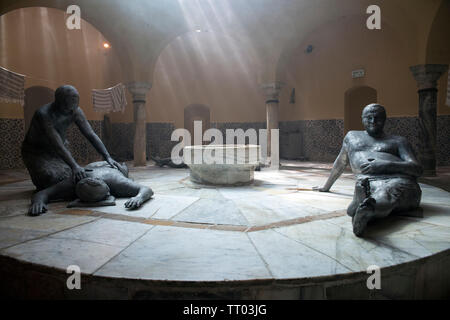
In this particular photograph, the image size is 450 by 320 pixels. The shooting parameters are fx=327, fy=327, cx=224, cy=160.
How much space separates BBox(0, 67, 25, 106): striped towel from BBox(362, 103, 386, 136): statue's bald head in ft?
25.0

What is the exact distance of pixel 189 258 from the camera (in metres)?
2.20

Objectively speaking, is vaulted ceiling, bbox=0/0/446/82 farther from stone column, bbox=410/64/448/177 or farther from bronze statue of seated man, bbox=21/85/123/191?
bronze statue of seated man, bbox=21/85/123/191

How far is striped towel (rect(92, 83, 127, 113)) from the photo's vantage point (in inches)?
391

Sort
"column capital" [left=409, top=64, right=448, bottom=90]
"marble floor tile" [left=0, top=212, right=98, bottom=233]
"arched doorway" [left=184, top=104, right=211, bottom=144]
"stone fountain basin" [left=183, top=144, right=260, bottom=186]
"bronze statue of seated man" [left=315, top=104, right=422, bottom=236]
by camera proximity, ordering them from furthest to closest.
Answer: "arched doorway" [left=184, top=104, right=211, bottom=144], "column capital" [left=409, top=64, right=448, bottom=90], "stone fountain basin" [left=183, top=144, right=260, bottom=186], "marble floor tile" [left=0, top=212, right=98, bottom=233], "bronze statue of seated man" [left=315, top=104, right=422, bottom=236]

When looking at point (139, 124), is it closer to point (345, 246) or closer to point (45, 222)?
point (45, 222)

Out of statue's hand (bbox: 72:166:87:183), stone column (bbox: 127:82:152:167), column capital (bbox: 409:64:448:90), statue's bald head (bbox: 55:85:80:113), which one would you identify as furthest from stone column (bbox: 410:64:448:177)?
stone column (bbox: 127:82:152:167)

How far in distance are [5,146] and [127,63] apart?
388 cm

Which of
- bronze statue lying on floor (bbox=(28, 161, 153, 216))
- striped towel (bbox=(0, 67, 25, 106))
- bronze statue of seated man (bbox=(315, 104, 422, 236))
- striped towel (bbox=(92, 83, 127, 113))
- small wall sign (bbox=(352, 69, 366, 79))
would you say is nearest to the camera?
bronze statue of seated man (bbox=(315, 104, 422, 236))

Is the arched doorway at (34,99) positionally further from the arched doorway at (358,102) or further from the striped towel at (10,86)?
the arched doorway at (358,102)

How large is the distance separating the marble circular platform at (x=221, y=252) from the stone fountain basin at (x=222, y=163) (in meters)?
1.63

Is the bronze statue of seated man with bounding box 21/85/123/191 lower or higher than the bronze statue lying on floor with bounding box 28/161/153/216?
higher
